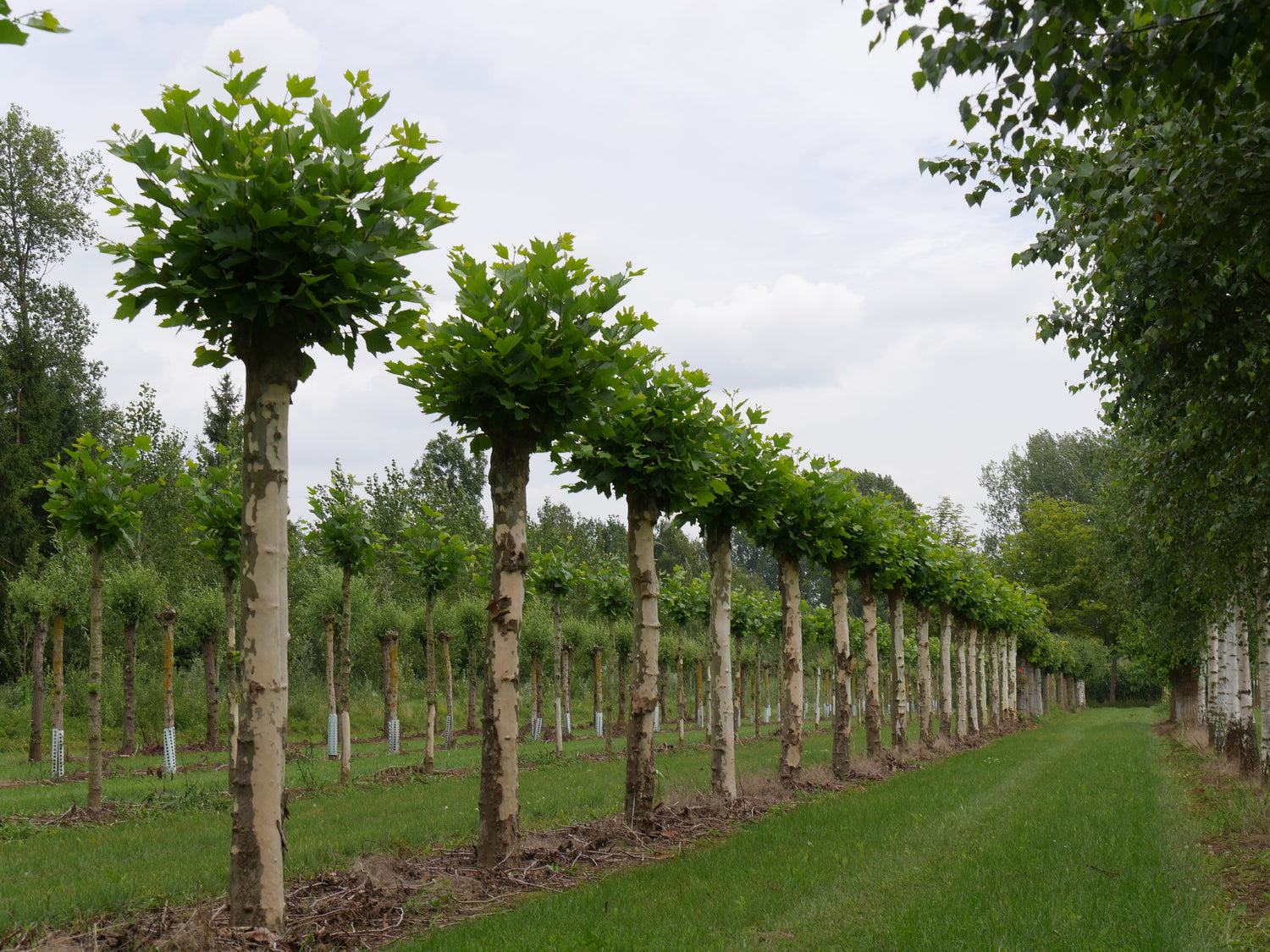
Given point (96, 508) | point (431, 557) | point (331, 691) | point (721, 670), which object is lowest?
point (331, 691)

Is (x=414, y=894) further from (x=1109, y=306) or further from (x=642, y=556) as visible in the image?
(x=1109, y=306)

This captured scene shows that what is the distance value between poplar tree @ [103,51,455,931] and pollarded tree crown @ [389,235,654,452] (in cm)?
201

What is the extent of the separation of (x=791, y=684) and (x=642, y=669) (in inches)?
219

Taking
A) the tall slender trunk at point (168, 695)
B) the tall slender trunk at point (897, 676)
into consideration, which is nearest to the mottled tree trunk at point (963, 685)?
the tall slender trunk at point (897, 676)

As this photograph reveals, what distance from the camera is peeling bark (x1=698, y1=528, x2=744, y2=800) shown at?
1368 centimetres

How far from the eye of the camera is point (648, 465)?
11445 mm

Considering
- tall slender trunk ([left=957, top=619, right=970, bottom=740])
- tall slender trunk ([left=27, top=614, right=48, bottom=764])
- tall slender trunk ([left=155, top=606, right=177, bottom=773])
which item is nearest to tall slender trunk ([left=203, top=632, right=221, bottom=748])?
tall slender trunk ([left=27, top=614, right=48, bottom=764])

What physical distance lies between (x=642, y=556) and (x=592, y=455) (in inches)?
66.9

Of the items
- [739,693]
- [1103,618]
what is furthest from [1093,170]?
[1103,618]

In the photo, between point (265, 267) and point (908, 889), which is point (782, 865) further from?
point (265, 267)

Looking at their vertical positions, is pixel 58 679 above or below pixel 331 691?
above

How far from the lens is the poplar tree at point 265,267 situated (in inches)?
232

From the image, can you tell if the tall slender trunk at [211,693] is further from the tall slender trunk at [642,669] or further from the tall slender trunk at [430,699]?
the tall slender trunk at [642,669]

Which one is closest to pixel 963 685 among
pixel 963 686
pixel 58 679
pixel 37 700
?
pixel 963 686
